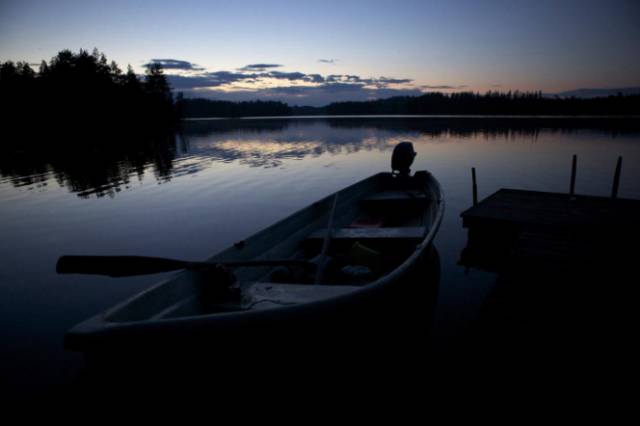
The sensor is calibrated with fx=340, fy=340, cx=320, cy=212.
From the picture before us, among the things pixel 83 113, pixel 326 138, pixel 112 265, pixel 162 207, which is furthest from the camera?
pixel 83 113

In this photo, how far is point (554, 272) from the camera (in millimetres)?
6438

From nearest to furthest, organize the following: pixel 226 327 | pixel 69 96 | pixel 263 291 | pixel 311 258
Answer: pixel 226 327, pixel 263 291, pixel 311 258, pixel 69 96

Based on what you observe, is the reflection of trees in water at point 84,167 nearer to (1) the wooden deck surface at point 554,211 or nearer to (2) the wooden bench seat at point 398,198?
(2) the wooden bench seat at point 398,198

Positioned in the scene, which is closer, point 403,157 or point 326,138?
point 403,157

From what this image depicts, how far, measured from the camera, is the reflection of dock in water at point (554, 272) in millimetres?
4555

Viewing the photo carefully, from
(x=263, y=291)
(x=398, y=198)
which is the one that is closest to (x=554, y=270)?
(x=398, y=198)

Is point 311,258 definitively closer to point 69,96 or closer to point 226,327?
point 226,327

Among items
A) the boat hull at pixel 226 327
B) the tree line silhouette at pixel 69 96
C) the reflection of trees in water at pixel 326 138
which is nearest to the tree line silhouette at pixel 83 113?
the tree line silhouette at pixel 69 96

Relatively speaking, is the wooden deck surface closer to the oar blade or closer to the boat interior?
the boat interior

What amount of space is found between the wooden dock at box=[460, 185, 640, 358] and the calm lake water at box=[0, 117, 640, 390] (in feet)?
4.07

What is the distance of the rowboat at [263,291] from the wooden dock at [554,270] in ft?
5.20

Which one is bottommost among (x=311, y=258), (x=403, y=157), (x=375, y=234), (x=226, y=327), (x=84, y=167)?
(x=311, y=258)

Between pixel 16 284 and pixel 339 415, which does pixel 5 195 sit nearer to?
pixel 16 284

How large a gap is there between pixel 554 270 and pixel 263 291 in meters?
5.59
